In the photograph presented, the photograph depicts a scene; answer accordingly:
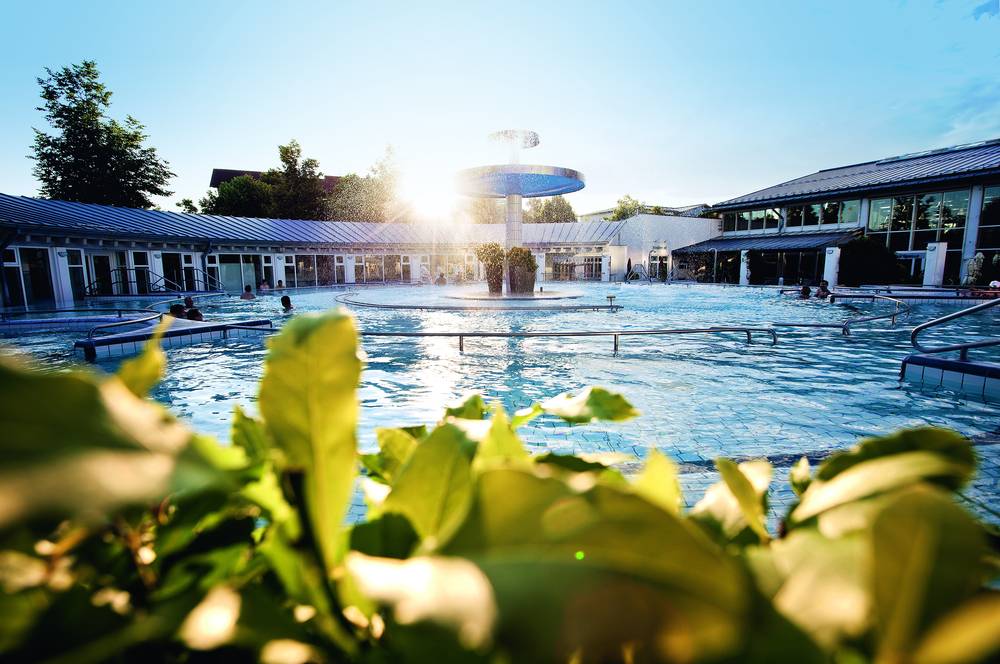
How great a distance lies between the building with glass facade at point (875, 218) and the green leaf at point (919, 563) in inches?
1311

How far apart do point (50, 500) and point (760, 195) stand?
139 feet

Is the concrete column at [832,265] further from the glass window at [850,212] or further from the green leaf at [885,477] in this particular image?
the green leaf at [885,477]

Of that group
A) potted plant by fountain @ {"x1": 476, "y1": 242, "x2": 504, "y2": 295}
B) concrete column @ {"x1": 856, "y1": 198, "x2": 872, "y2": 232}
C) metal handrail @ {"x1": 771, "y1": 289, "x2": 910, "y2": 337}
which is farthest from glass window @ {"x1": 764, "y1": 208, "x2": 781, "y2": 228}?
potted plant by fountain @ {"x1": 476, "y1": 242, "x2": 504, "y2": 295}

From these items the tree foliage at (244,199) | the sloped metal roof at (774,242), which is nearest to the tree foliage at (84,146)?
the tree foliage at (244,199)

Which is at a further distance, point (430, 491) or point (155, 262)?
point (155, 262)

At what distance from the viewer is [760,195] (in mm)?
36469

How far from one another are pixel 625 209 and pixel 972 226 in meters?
45.9

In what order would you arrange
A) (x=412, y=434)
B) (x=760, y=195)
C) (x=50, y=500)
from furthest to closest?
(x=760, y=195), (x=412, y=434), (x=50, y=500)

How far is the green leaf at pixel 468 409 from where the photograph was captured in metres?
0.94

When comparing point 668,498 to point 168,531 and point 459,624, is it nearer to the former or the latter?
point 459,624

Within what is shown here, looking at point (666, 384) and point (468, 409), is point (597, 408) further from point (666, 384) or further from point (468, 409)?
point (666, 384)

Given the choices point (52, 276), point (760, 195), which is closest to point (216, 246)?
point (52, 276)

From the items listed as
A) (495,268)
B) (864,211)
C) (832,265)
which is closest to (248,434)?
(495,268)

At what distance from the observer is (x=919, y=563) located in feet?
0.98
